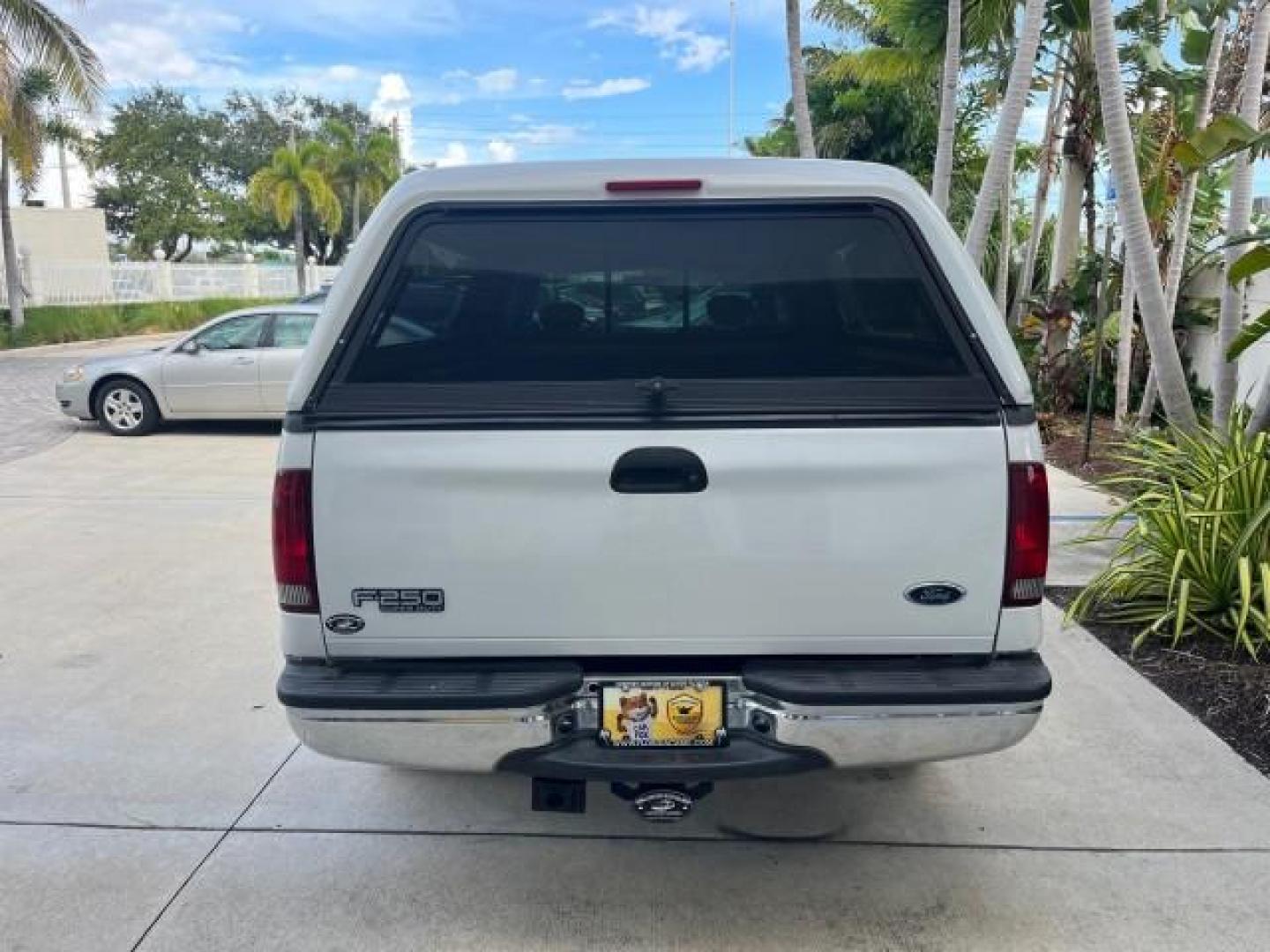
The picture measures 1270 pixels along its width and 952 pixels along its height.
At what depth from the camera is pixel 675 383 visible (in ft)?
9.02

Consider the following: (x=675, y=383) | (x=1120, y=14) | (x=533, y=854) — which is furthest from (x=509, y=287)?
(x=1120, y=14)

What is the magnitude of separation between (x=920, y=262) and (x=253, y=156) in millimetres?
64860

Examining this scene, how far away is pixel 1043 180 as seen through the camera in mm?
13117

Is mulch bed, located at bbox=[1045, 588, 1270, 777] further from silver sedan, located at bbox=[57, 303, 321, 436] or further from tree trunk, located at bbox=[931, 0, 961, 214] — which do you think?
silver sedan, located at bbox=[57, 303, 321, 436]

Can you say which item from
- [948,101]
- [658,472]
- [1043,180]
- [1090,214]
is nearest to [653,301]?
[658,472]

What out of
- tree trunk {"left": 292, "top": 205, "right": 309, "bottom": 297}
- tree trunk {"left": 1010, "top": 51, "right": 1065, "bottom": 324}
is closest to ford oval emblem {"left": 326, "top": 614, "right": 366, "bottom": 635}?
tree trunk {"left": 1010, "top": 51, "right": 1065, "bottom": 324}

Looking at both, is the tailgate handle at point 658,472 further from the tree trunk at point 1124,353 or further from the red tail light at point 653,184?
the tree trunk at point 1124,353

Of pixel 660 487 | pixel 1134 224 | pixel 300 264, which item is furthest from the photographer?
pixel 300 264

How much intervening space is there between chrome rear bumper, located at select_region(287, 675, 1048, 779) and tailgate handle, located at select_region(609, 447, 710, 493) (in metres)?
0.53

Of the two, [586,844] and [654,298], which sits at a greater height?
[654,298]

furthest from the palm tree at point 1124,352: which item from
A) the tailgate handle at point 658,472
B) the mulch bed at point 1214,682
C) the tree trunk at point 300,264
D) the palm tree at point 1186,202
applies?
the tree trunk at point 300,264

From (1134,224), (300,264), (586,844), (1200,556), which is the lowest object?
(586,844)

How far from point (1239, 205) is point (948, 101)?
3.87 meters

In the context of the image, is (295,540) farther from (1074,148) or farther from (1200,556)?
(1074,148)
